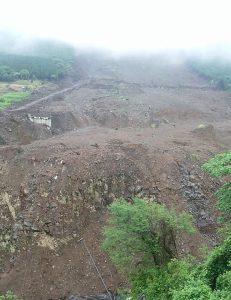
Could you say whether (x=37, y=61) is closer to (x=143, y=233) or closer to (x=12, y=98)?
(x=12, y=98)

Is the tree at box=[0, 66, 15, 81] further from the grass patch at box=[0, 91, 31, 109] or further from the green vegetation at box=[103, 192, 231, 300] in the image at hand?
the green vegetation at box=[103, 192, 231, 300]

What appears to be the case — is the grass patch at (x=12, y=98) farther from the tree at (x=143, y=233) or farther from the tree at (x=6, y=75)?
the tree at (x=143, y=233)

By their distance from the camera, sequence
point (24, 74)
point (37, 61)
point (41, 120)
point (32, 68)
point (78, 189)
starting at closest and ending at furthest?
1. point (78, 189)
2. point (41, 120)
3. point (24, 74)
4. point (32, 68)
5. point (37, 61)

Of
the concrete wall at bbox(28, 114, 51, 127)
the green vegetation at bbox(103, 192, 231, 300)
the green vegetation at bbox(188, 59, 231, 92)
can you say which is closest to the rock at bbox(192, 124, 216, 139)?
the concrete wall at bbox(28, 114, 51, 127)

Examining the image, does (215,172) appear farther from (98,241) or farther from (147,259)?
(98,241)

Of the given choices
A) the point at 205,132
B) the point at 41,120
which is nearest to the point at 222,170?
the point at 205,132
